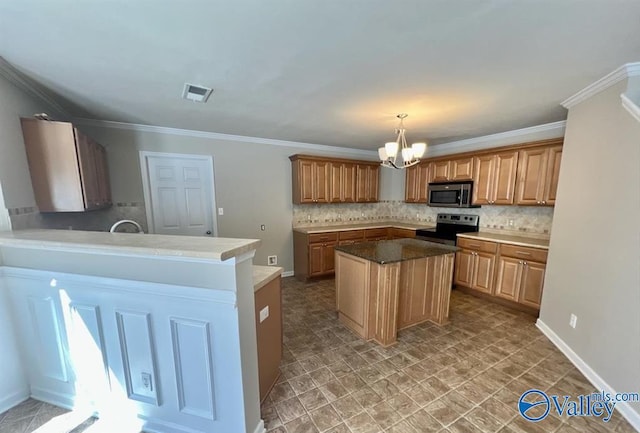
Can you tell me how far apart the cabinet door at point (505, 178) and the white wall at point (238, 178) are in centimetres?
268

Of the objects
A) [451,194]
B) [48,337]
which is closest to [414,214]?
[451,194]

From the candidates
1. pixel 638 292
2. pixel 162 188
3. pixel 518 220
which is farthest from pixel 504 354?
pixel 162 188

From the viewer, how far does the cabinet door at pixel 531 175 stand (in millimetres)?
3033

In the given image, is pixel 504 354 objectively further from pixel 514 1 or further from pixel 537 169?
pixel 514 1

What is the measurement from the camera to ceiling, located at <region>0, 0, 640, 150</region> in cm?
121

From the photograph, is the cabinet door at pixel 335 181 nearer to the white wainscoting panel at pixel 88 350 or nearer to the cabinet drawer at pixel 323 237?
the cabinet drawer at pixel 323 237

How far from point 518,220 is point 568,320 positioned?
1.67 m

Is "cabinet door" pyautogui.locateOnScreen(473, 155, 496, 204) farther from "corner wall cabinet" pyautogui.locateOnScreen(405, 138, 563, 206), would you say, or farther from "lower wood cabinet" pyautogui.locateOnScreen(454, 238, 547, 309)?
"lower wood cabinet" pyautogui.locateOnScreen(454, 238, 547, 309)

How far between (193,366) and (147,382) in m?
0.40

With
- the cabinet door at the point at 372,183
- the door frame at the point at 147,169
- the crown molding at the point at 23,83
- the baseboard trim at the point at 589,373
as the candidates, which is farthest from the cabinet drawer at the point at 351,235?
the crown molding at the point at 23,83

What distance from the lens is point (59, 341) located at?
1615 millimetres

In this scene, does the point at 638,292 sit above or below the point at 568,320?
above

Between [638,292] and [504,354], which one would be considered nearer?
[638,292]

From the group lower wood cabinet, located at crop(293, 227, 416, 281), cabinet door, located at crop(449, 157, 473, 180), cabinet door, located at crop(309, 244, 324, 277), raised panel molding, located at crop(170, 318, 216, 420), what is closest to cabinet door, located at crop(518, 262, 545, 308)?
cabinet door, located at crop(449, 157, 473, 180)
